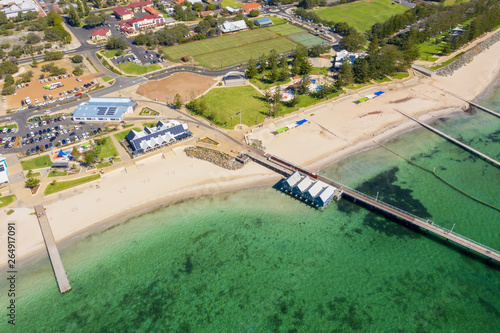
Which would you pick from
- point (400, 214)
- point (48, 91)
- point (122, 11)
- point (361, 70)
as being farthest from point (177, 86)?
point (122, 11)

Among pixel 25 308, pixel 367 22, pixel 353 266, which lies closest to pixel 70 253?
pixel 25 308

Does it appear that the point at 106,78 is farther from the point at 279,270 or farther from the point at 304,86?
the point at 279,270

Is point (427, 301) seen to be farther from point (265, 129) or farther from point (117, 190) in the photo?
point (117, 190)

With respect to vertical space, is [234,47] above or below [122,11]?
below

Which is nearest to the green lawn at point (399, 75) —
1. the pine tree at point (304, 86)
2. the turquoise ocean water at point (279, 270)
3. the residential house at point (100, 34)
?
the pine tree at point (304, 86)

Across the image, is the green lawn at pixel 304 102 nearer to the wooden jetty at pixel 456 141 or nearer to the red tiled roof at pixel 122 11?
the wooden jetty at pixel 456 141

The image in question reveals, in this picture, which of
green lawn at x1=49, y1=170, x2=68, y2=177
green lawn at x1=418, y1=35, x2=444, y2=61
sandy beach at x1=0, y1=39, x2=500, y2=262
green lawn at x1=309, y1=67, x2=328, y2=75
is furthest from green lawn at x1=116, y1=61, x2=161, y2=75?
green lawn at x1=418, y1=35, x2=444, y2=61

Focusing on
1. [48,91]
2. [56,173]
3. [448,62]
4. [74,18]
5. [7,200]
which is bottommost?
[448,62]
